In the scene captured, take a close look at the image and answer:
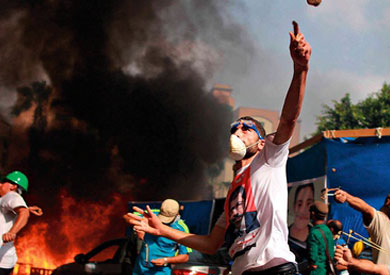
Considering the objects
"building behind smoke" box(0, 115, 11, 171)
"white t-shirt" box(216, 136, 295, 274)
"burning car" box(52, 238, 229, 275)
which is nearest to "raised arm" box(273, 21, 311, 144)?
"white t-shirt" box(216, 136, 295, 274)

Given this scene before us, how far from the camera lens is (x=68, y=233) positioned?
23.7 metres

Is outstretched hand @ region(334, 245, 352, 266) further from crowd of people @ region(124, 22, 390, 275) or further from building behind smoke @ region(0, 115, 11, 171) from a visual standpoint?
building behind smoke @ region(0, 115, 11, 171)

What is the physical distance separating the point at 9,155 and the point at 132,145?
6.44 metres

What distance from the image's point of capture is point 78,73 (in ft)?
88.5

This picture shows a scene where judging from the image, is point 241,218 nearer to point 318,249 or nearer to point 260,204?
point 260,204

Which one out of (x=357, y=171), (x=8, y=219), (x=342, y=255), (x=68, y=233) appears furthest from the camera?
(x=68, y=233)

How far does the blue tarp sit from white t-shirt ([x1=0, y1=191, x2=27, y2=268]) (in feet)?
15.4

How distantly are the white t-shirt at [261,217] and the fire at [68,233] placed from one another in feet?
68.4

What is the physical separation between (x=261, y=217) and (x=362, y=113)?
101 ft

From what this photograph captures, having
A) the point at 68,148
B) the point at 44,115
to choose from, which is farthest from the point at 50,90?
the point at 68,148

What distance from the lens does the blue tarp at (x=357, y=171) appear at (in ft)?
24.5

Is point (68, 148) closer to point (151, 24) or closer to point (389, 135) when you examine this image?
point (151, 24)

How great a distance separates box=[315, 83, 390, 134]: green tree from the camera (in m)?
31.1

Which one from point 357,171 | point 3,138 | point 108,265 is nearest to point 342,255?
point 357,171
